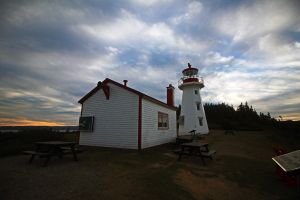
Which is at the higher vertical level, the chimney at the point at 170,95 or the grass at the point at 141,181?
the chimney at the point at 170,95

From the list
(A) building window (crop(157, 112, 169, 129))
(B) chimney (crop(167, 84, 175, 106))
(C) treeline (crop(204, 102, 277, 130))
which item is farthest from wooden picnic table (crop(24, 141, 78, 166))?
(C) treeline (crop(204, 102, 277, 130))

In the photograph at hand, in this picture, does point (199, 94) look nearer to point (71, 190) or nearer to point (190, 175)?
point (190, 175)

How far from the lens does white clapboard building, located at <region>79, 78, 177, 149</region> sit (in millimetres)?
11211

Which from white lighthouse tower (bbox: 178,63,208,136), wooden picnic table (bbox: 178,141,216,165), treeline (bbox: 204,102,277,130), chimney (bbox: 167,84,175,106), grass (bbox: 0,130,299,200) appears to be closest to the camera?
grass (bbox: 0,130,299,200)

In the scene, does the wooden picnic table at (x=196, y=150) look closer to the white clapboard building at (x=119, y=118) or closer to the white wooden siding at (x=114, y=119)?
the white clapboard building at (x=119, y=118)

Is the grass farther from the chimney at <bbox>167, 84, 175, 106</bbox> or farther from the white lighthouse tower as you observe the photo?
the white lighthouse tower

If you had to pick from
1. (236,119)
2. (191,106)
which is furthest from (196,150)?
(236,119)

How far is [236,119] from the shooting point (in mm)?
32875

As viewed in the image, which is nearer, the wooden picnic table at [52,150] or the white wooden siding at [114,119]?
the wooden picnic table at [52,150]

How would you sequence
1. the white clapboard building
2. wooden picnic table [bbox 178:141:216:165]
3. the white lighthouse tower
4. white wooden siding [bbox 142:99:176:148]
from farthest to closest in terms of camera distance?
the white lighthouse tower
white wooden siding [bbox 142:99:176:148]
the white clapboard building
wooden picnic table [bbox 178:141:216:165]

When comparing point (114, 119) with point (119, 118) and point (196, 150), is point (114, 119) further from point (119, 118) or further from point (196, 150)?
point (196, 150)

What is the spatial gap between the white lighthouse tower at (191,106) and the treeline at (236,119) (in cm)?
885

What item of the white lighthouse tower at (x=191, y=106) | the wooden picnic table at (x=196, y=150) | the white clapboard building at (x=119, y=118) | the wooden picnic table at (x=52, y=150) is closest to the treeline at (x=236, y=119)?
the white lighthouse tower at (x=191, y=106)

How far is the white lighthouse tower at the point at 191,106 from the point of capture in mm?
22078
